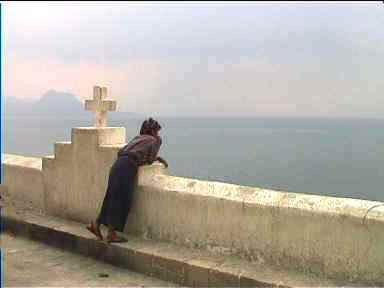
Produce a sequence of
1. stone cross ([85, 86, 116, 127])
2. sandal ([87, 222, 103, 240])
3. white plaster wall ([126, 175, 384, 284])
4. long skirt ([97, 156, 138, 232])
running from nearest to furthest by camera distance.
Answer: white plaster wall ([126, 175, 384, 284]) < long skirt ([97, 156, 138, 232]) < sandal ([87, 222, 103, 240]) < stone cross ([85, 86, 116, 127])

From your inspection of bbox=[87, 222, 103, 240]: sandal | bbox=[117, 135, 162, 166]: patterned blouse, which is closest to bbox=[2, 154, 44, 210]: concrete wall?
bbox=[87, 222, 103, 240]: sandal

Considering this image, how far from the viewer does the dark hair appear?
222 inches

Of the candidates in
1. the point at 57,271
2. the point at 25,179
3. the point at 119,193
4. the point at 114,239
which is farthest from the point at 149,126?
the point at 25,179

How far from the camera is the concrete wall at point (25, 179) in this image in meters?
6.92

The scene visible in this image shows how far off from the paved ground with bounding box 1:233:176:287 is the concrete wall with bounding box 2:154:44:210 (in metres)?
0.99

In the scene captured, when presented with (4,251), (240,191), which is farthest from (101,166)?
(240,191)

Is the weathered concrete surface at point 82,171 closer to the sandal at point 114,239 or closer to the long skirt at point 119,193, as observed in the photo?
the long skirt at point 119,193

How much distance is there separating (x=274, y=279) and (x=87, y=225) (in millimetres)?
2557

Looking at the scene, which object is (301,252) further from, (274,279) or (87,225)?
(87,225)

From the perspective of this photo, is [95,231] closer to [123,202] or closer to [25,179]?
[123,202]

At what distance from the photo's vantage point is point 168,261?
4.91 metres

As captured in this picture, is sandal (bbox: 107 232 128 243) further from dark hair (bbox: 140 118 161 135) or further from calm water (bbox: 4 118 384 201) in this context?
calm water (bbox: 4 118 384 201)

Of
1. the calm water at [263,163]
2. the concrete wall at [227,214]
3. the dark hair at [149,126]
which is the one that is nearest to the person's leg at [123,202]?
the concrete wall at [227,214]

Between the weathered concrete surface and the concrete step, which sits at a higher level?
the weathered concrete surface
